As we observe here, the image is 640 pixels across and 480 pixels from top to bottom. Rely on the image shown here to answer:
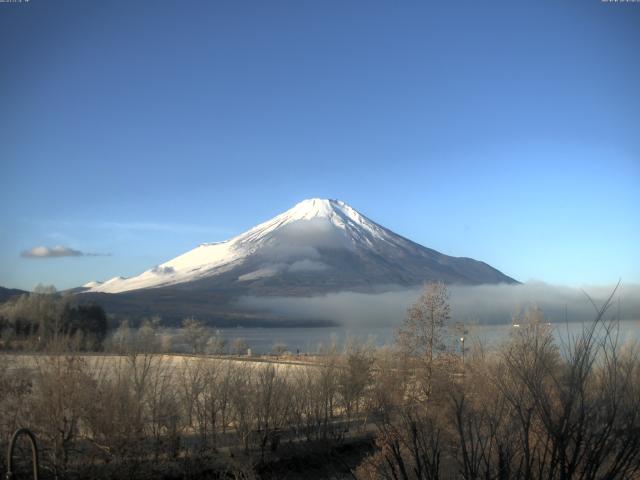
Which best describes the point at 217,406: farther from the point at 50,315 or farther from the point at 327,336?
the point at 327,336

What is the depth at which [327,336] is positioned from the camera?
129m

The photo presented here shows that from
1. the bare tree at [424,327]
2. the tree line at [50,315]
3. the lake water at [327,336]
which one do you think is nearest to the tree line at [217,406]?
the bare tree at [424,327]

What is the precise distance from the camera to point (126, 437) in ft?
57.0

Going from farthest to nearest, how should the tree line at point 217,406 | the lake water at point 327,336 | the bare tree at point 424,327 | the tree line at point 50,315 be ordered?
the tree line at point 50,315, the lake water at point 327,336, the bare tree at point 424,327, the tree line at point 217,406

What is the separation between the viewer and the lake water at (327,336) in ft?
93.7

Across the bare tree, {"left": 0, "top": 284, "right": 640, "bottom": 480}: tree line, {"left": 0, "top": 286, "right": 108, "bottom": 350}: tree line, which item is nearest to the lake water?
the bare tree

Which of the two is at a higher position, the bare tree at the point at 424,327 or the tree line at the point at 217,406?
the bare tree at the point at 424,327

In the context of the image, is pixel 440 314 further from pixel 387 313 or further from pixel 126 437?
pixel 387 313

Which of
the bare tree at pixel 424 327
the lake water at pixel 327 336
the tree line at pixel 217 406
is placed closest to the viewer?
the tree line at pixel 217 406

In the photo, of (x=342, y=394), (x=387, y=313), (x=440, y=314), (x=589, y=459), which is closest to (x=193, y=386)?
(x=342, y=394)

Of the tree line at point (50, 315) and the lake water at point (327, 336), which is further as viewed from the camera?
the tree line at point (50, 315)

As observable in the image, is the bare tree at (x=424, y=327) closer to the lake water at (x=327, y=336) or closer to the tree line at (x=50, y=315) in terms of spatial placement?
the lake water at (x=327, y=336)

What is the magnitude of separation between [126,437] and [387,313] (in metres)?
144

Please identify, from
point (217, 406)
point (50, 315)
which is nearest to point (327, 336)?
point (50, 315)
